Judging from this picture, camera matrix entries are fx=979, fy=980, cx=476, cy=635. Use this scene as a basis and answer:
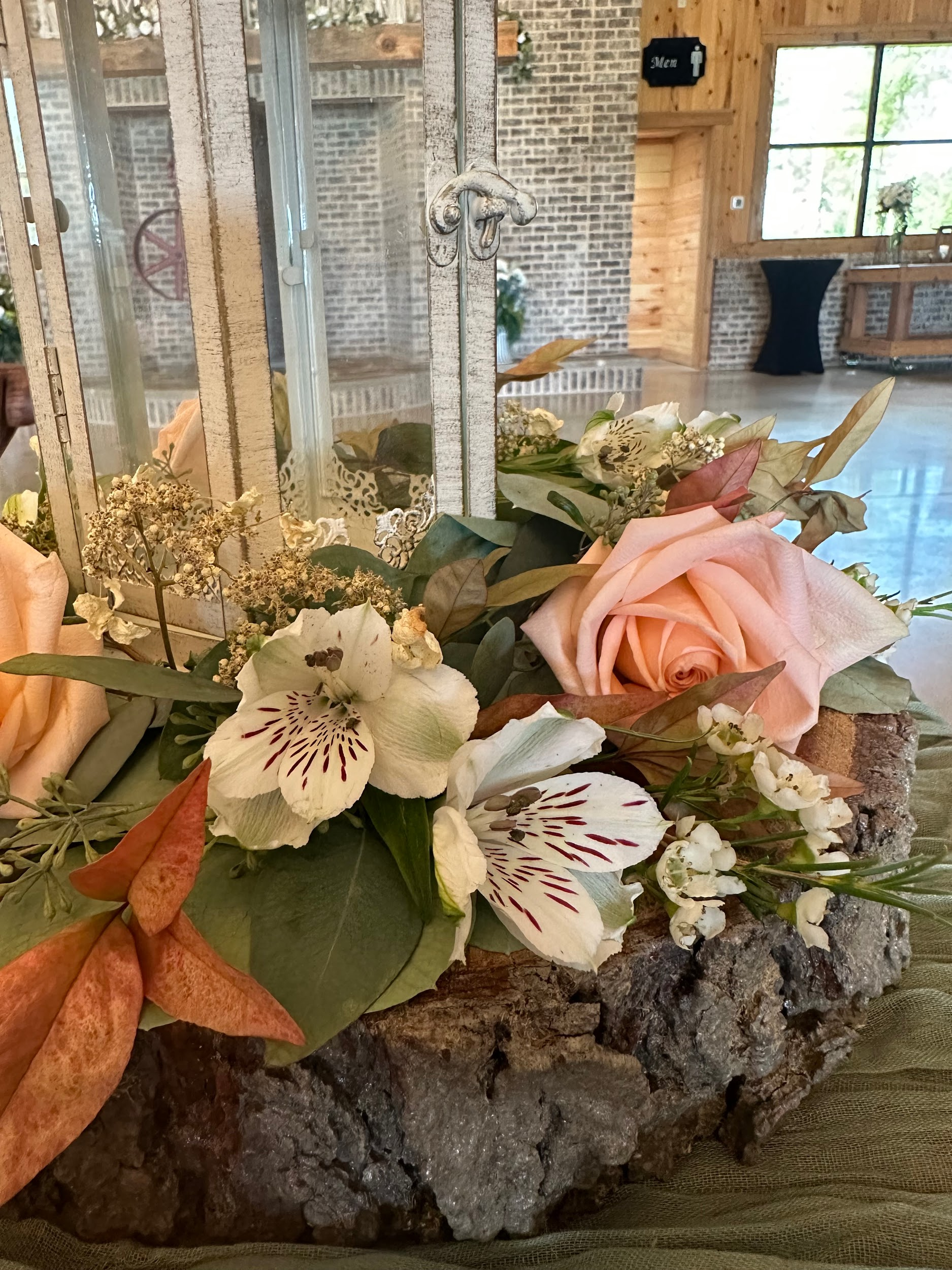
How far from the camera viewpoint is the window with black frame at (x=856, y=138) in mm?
7305

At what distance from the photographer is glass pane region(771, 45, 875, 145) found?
23.8ft

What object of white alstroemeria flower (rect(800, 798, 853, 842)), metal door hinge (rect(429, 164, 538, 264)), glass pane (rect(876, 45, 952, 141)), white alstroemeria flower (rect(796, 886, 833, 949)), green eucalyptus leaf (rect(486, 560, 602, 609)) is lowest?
white alstroemeria flower (rect(796, 886, 833, 949))

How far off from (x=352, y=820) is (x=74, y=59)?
1.86ft

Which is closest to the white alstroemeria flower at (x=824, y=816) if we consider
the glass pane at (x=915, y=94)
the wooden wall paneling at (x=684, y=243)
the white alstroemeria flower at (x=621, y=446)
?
the white alstroemeria flower at (x=621, y=446)

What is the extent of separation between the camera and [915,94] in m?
7.36

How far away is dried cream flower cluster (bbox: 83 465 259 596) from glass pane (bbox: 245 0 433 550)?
0.10 metres

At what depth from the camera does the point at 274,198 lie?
637 millimetres

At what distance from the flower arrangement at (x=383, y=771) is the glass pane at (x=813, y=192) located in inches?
311

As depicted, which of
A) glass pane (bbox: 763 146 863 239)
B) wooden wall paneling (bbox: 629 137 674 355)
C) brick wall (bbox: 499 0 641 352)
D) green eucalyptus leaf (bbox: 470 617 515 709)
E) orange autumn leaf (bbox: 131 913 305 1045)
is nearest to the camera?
orange autumn leaf (bbox: 131 913 305 1045)

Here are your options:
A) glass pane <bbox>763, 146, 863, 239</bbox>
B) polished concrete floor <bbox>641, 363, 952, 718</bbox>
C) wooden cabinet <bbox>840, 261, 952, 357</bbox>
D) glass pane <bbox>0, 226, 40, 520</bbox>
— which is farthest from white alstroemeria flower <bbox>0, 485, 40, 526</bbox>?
glass pane <bbox>763, 146, 863, 239</bbox>

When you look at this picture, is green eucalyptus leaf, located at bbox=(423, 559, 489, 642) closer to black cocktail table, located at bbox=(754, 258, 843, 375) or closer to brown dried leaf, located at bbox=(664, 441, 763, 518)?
brown dried leaf, located at bbox=(664, 441, 763, 518)

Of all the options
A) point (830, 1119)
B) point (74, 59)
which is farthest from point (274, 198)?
point (830, 1119)

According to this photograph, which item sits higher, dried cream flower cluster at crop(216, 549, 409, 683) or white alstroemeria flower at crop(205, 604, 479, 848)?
dried cream flower cluster at crop(216, 549, 409, 683)

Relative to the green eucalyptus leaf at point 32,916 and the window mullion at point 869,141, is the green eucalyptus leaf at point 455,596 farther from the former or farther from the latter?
the window mullion at point 869,141
